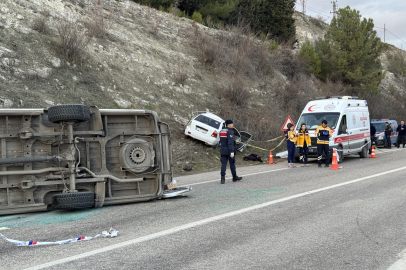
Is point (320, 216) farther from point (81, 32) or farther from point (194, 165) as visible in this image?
point (81, 32)

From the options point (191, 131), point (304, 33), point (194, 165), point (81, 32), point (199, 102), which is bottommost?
point (194, 165)

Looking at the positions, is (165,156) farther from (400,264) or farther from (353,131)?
(353,131)

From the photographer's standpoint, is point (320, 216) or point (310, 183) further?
point (310, 183)

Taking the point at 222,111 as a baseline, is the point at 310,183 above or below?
below

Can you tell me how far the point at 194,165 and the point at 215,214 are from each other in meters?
9.10

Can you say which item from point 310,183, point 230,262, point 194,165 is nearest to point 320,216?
point 230,262

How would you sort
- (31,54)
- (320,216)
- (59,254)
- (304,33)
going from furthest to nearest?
(304,33), (31,54), (320,216), (59,254)

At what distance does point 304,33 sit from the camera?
54.9 meters

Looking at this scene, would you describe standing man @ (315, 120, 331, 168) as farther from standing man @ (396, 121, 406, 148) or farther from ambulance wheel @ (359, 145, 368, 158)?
standing man @ (396, 121, 406, 148)

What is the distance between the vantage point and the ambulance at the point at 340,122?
1638cm

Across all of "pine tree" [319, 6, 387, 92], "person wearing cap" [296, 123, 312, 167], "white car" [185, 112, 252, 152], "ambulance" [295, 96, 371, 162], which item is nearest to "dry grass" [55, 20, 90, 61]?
"white car" [185, 112, 252, 152]

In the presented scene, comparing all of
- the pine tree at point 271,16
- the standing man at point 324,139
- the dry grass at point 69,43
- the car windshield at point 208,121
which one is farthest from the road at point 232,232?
the pine tree at point 271,16

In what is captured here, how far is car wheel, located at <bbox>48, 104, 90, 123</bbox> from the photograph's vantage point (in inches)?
283

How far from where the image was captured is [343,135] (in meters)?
16.7
